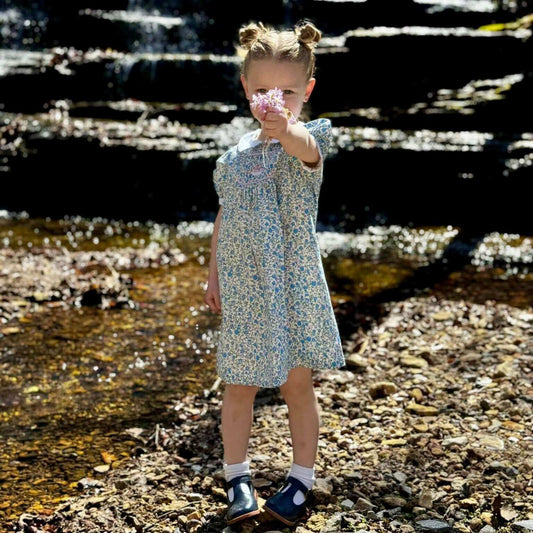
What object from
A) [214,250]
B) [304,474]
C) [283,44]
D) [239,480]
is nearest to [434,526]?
[304,474]

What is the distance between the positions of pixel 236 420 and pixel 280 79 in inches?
50.7

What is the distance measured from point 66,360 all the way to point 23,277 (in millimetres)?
1920

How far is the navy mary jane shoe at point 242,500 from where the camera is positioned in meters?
2.88

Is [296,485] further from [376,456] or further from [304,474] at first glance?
[376,456]

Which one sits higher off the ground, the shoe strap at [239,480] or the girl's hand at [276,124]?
the girl's hand at [276,124]

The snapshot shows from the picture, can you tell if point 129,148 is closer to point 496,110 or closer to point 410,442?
point 496,110

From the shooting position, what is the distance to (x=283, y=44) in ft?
8.93

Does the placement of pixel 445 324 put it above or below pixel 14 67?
below

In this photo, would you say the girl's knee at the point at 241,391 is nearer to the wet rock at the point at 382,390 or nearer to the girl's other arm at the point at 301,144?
the girl's other arm at the point at 301,144

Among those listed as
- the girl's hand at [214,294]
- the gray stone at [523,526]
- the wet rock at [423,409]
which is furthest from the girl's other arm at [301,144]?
the wet rock at [423,409]

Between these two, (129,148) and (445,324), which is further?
(129,148)

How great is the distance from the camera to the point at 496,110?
9.92 metres

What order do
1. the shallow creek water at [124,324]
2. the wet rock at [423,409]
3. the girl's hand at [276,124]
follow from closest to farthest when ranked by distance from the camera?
the girl's hand at [276,124] < the shallow creek water at [124,324] < the wet rock at [423,409]

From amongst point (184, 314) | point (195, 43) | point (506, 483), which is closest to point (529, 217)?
point (184, 314)
